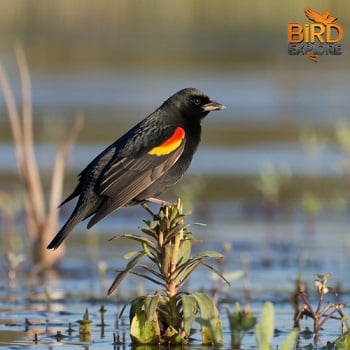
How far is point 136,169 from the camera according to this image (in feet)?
23.7

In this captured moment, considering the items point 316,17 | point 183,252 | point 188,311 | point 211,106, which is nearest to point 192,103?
point 211,106

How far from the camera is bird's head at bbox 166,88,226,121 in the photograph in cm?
765

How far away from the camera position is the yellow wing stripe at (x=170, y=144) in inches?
287

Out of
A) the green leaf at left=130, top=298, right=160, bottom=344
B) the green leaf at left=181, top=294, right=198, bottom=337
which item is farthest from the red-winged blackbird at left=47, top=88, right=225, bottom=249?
the green leaf at left=181, top=294, right=198, bottom=337

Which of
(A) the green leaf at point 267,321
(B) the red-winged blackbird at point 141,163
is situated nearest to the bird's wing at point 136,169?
(B) the red-winged blackbird at point 141,163

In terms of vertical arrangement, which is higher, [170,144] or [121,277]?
[170,144]

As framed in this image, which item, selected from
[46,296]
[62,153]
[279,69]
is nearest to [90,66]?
[279,69]

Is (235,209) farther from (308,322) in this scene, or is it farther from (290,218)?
(308,322)

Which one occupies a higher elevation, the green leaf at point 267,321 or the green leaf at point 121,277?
the green leaf at point 121,277

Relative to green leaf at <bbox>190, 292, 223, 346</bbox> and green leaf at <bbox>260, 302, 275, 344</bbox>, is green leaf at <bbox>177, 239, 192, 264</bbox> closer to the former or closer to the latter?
green leaf at <bbox>190, 292, 223, 346</bbox>

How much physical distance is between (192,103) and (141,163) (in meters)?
0.68

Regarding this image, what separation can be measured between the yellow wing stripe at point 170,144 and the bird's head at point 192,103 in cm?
21

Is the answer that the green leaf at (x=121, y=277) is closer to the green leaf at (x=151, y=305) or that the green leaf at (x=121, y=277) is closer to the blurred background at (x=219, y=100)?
the green leaf at (x=151, y=305)

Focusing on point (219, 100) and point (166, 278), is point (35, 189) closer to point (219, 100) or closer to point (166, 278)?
point (166, 278)
